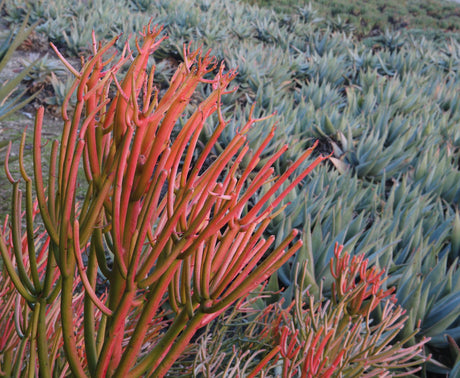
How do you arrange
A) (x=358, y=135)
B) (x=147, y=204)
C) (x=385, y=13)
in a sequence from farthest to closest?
(x=385, y=13) → (x=358, y=135) → (x=147, y=204)

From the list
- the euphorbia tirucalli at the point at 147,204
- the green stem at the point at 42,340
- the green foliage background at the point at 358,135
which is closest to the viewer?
the euphorbia tirucalli at the point at 147,204

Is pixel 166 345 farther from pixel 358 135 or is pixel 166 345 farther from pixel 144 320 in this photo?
pixel 358 135

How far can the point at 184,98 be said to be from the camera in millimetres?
614

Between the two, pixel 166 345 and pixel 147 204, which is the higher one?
pixel 147 204

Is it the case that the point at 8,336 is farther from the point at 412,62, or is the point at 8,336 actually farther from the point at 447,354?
the point at 412,62

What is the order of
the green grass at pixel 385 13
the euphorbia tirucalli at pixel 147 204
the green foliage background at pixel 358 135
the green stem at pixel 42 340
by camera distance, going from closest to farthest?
the euphorbia tirucalli at pixel 147 204 → the green stem at pixel 42 340 → the green foliage background at pixel 358 135 → the green grass at pixel 385 13

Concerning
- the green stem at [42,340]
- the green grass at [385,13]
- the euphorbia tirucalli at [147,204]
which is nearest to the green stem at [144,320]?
the euphorbia tirucalli at [147,204]

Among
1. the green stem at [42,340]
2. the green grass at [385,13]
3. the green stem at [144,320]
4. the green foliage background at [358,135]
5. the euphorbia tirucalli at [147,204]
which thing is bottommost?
the green grass at [385,13]

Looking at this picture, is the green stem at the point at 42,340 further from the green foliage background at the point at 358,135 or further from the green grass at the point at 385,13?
the green grass at the point at 385,13

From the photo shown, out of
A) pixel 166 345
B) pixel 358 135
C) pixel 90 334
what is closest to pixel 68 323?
pixel 90 334

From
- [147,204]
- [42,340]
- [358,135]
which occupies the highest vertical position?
[147,204]

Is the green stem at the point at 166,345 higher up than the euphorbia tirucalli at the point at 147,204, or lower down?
lower down

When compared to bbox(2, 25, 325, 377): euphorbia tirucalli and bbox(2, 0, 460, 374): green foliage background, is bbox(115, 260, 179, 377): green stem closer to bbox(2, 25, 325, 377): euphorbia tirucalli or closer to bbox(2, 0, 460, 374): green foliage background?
bbox(2, 25, 325, 377): euphorbia tirucalli

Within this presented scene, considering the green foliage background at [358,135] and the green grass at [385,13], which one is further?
the green grass at [385,13]
